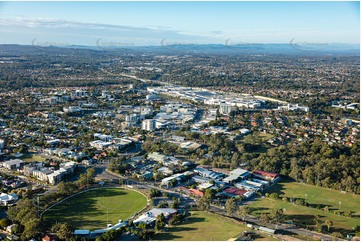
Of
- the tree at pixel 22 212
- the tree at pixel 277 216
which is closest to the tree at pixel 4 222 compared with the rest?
the tree at pixel 22 212

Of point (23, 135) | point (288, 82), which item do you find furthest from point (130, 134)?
point (288, 82)

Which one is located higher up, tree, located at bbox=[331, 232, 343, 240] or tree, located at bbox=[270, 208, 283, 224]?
tree, located at bbox=[270, 208, 283, 224]

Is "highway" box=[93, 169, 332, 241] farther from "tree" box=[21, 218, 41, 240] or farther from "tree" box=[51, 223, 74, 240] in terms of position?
"tree" box=[21, 218, 41, 240]

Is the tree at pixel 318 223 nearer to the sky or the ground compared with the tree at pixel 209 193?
nearer to the ground

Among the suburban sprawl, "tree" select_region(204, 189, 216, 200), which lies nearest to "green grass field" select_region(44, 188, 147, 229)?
the suburban sprawl

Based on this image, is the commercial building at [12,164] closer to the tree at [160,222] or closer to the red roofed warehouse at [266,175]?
the tree at [160,222]

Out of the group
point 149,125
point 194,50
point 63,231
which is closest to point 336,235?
point 63,231

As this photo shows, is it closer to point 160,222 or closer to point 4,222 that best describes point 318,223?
point 160,222
